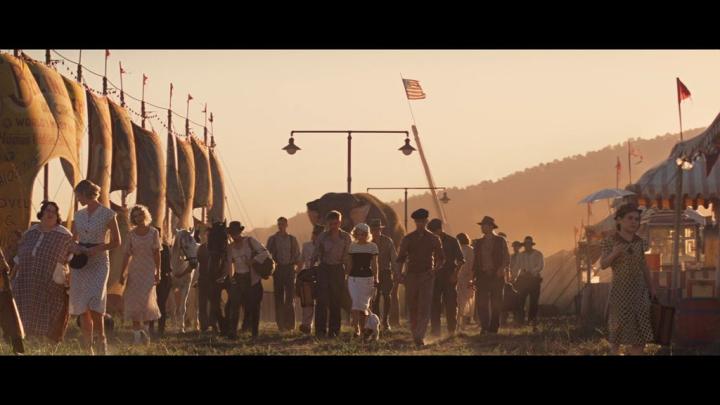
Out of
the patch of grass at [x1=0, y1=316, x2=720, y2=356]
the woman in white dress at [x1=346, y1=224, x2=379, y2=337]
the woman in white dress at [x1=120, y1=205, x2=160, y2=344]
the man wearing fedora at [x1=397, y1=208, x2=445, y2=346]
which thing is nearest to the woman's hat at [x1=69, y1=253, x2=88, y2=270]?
the patch of grass at [x1=0, y1=316, x2=720, y2=356]

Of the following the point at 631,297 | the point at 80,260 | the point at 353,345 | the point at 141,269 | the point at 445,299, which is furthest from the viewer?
the point at 445,299

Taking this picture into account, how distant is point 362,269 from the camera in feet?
60.4

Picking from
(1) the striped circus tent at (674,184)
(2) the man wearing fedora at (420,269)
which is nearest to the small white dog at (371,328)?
(2) the man wearing fedora at (420,269)

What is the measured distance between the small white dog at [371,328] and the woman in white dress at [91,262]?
15.8 ft

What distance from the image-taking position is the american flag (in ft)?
160

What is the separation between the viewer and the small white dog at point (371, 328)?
18.5m

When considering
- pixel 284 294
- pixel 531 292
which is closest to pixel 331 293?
pixel 284 294

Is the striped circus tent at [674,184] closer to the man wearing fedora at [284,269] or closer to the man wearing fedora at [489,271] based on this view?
the man wearing fedora at [489,271]

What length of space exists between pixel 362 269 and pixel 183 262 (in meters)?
4.20

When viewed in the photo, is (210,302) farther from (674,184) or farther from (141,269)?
(674,184)
